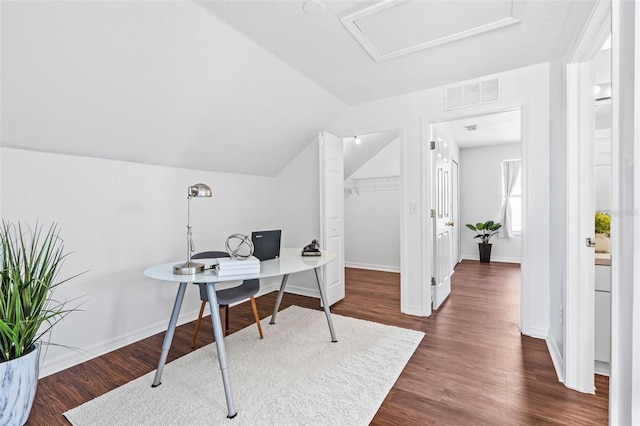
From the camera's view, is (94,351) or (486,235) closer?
(94,351)

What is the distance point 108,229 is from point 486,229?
20.3ft

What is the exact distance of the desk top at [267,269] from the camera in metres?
1.77

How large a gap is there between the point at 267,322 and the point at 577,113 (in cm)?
296

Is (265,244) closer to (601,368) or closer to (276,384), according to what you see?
(276,384)

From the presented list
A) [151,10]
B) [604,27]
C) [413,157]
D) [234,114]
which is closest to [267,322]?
→ [234,114]

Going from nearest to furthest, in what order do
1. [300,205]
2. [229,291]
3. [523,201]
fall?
1. [229,291]
2. [523,201]
3. [300,205]

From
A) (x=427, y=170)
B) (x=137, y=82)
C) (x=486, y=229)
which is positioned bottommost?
(x=486, y=229)

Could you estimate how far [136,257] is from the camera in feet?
8.60

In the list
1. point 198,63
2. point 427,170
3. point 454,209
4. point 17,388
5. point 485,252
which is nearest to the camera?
point 17,388

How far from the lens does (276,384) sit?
1.93 m

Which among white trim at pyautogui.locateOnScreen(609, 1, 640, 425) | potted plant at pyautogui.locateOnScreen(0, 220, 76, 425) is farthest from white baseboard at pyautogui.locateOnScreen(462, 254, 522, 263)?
potted plant at pyautogui.locateOnScreen(0, 220, 76, 425)

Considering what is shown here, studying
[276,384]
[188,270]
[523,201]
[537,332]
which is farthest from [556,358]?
[188,270]

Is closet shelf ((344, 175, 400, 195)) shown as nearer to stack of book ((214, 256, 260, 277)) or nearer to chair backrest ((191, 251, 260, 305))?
chair backrest ((191, 251, 260, 305))

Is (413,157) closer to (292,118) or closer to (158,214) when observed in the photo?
(292,118)
